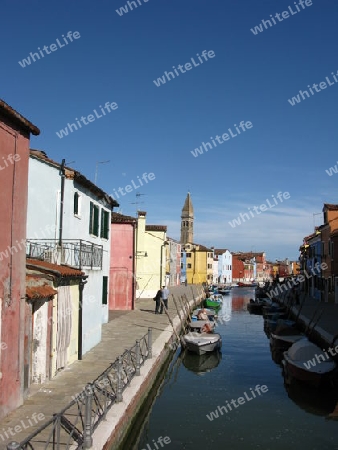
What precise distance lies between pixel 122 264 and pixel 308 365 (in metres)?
17.6

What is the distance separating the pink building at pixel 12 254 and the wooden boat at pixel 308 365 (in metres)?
10.3

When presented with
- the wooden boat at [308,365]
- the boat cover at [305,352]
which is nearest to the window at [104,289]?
the wooden boat at [308,365]

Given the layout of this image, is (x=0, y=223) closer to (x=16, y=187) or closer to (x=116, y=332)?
(x=16, y=187)

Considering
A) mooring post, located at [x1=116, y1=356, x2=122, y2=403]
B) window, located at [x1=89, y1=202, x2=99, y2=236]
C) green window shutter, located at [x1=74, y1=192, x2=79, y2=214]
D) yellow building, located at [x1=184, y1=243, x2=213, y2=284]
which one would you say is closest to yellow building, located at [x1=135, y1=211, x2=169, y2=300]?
window, located at [x1=89, y1=202, x2=99, y2=236]

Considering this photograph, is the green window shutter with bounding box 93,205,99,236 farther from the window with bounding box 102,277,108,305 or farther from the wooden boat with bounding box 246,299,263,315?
the wooden boat with bounding box 246,299,263,315

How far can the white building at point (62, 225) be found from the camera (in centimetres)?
1630

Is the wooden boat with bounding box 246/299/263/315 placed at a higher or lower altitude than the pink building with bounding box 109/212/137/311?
lower

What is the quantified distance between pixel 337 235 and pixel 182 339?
67.2 feet

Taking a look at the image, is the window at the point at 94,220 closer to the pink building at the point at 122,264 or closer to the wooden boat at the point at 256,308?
the pink building at the point at 122,264

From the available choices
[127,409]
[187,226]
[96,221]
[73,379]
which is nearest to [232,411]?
[127,409]

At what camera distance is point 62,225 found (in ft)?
55.4

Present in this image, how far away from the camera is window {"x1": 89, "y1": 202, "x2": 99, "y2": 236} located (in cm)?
2019

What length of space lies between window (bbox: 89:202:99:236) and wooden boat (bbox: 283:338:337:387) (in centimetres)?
951

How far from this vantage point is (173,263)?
7544 centimetres
